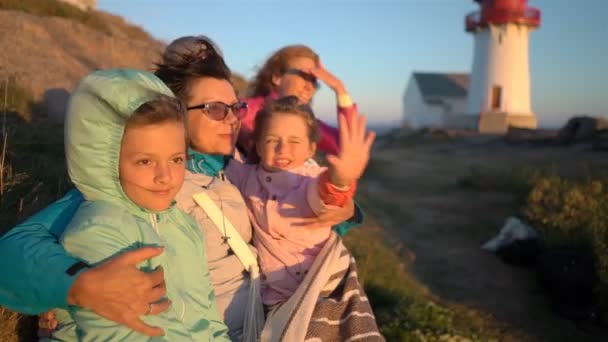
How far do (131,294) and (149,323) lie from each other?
210 millimetres

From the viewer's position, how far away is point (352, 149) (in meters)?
2.31

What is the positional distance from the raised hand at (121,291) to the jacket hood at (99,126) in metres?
0.35

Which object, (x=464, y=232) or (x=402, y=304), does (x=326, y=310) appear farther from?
(x=464, y=232)

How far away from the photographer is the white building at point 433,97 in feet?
140

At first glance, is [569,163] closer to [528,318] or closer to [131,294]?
[528,318]

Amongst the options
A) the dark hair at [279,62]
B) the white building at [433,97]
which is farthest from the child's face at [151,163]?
the white building at [433,97]

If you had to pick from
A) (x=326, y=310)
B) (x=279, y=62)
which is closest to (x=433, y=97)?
(x=279, y=62)

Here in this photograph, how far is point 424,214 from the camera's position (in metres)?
10.5

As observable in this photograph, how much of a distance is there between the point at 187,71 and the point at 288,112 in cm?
60

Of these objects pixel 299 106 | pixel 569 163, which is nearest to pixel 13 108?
pixel 299 106

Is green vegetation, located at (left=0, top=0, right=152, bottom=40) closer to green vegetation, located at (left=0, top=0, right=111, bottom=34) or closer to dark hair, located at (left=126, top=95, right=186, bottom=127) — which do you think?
green vegetation, located at (left=0, top=0, right=111, bottom=34)

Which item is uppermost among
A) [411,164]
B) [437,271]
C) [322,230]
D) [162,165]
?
[162,165]

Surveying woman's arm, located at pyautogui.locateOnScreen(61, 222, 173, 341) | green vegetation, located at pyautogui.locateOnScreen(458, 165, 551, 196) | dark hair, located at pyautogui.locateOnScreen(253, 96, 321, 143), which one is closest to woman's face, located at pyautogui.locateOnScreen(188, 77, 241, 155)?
dark hair, located at pyautogui.locateOnScreen(253, 96, 321, 143)

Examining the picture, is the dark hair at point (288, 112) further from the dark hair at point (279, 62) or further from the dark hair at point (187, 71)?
the dark hair at point (279, 62)
